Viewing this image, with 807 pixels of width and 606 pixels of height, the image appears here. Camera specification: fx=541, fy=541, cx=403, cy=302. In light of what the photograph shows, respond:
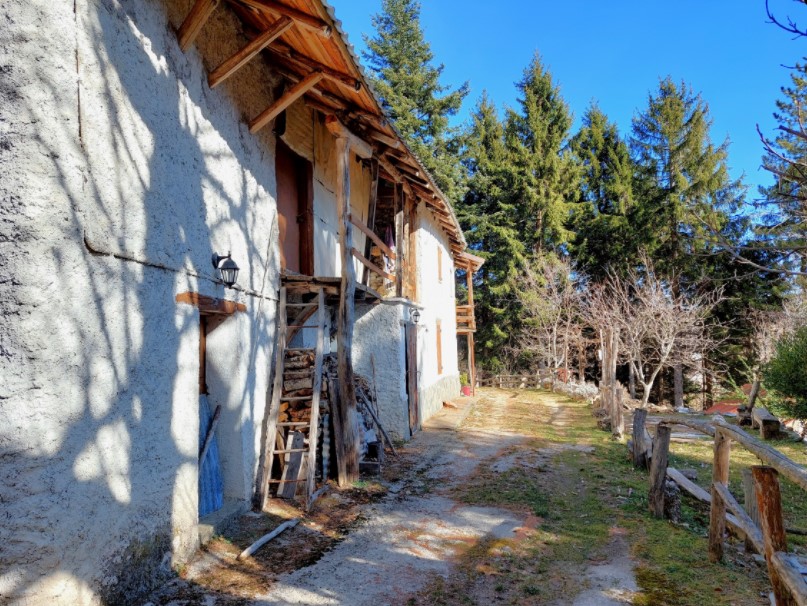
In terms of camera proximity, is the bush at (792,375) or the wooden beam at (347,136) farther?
the bush at (792,375)

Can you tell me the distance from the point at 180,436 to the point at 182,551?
1.02m

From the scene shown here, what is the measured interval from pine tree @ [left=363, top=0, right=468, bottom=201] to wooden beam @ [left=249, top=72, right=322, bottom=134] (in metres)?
21.5

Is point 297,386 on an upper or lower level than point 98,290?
lower

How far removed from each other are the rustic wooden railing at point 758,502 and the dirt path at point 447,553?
90 cm

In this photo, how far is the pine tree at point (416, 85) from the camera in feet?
92.4

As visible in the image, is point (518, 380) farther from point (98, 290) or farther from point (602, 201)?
point (98, 290)

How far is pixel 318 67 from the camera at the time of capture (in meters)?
6.72

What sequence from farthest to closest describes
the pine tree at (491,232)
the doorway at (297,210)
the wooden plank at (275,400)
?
the pine tree at (491,232) < the doorway at (297,210) < the wooden plank at (275,400)

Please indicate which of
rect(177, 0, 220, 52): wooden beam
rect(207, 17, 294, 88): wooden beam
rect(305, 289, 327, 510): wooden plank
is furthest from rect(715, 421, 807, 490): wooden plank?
rect(177, 0, 220, 52): wooden beam

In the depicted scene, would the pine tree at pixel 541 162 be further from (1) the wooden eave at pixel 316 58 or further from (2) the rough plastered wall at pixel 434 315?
(1) the wooden eave at pixel 316 58

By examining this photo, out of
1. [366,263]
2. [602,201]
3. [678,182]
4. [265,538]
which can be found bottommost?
[265,538]

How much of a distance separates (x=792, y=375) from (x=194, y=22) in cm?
1239

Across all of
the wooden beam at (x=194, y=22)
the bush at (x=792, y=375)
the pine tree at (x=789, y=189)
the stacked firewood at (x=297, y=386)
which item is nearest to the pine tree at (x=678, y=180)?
the bush at (x=792, y=375)

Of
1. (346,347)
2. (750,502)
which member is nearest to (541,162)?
(346,347)
